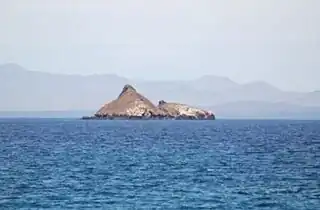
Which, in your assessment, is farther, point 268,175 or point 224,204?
point 268,175

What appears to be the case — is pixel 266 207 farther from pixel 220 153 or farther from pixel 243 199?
pixel 220 153

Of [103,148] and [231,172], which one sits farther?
[103,148]

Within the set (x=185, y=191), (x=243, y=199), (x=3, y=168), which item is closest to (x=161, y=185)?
(x=185, y=191)

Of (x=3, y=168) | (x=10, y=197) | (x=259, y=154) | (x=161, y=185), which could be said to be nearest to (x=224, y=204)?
(x=161, y=185)

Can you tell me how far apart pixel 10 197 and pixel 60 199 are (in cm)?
396

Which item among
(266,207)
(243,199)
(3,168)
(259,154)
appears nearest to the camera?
(266,207)

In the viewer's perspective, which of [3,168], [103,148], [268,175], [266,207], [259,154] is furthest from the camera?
[103,148]

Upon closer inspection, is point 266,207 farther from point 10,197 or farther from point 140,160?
point 140,160

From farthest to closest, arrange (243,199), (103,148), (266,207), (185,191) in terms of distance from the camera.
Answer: (103,148), (185,191), (243,199), (266,207)

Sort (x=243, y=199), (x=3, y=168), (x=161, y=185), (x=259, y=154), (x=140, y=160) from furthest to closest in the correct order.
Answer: (x=259, y=154), (x=140, y=160), (x=3, y=168), (x=161, y=185), (x=243, y=199)

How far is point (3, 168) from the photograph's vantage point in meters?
71.6

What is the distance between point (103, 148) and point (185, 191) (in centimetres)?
5455

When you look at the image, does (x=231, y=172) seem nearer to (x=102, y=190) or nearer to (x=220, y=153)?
(x=102, y=190)

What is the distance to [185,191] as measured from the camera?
52.9 m
